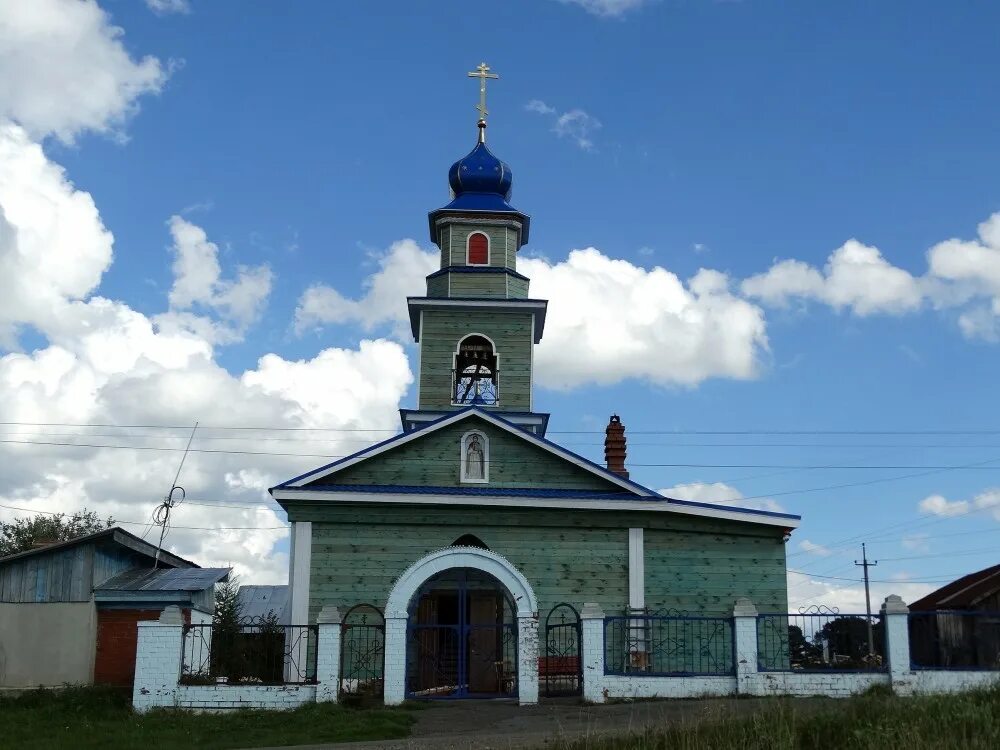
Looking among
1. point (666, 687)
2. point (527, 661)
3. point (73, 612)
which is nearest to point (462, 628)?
point (527, 661)

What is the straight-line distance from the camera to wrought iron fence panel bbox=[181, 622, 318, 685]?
17469 millimetres

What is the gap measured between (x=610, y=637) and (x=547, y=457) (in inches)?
141

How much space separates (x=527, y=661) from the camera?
17641 mm

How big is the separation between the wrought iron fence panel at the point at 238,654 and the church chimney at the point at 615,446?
888 cm

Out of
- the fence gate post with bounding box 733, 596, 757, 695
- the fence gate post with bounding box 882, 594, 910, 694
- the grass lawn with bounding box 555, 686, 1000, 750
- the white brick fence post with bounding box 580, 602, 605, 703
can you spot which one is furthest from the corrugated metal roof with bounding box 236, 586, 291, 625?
the grass lawn with bounding box 555, 686, 1000, 750

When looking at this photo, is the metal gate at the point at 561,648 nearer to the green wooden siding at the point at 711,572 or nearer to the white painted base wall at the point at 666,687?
the green wooden siding at the point at 711,572

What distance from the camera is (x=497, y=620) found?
22.2 meters

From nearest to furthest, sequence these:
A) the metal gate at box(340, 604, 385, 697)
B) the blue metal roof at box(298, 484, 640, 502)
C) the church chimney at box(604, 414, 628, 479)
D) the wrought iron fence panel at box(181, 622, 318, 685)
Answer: the wrought iron fence panel at box(181, 622, 318, 685) → the metal gate at box(340, 604, 385, 697) → the blue metal roof at box(298, 484, 640, 502) → the church chimney at box(604, 414, 628, 479)

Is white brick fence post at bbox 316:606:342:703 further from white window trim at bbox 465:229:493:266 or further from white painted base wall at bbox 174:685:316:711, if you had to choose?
white window trim at bbox 465:229:493:266

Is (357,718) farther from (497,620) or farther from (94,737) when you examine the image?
(497,620)

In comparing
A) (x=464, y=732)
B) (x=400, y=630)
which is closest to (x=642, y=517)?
(x=400, y=630)

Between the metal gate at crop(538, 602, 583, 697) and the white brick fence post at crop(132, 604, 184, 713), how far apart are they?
241 inches

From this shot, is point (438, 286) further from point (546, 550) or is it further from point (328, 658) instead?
point (328, 658)

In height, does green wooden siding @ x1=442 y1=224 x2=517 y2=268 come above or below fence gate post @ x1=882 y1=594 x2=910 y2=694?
above
